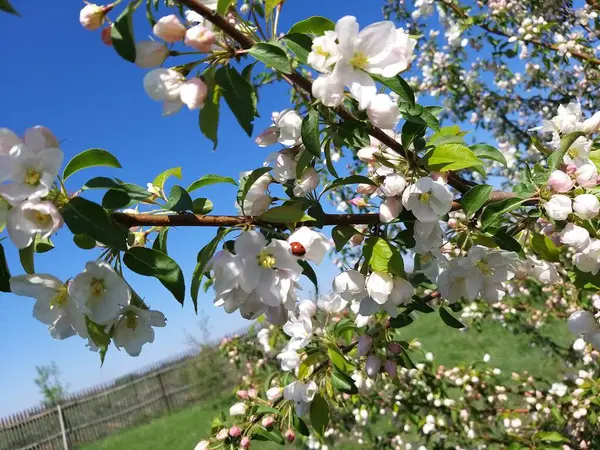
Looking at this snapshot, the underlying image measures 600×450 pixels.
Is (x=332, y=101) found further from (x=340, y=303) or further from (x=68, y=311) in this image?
(x=340, y=303)

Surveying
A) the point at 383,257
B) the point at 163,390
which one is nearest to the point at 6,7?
the point at 383,257

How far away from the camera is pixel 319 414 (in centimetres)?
155

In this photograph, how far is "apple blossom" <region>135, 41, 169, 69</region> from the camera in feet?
2.61

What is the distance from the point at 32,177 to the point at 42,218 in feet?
0.20

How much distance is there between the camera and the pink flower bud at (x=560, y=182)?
1071 millimetres

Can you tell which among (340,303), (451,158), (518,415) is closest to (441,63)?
(518,415)

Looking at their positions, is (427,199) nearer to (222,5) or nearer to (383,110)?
(383,110)

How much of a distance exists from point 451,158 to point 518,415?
8.97 ft

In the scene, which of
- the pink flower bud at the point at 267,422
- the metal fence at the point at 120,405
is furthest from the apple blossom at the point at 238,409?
the metal fence at the point at 120,405

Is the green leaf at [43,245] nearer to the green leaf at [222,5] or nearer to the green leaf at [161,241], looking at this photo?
the green leaf at [161,241]

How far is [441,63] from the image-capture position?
16.1 ft

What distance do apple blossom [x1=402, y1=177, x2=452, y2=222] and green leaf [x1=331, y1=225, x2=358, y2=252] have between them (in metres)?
0.12

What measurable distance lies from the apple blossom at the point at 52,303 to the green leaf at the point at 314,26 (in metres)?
0.59

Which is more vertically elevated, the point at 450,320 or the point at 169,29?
the point at 169,29
